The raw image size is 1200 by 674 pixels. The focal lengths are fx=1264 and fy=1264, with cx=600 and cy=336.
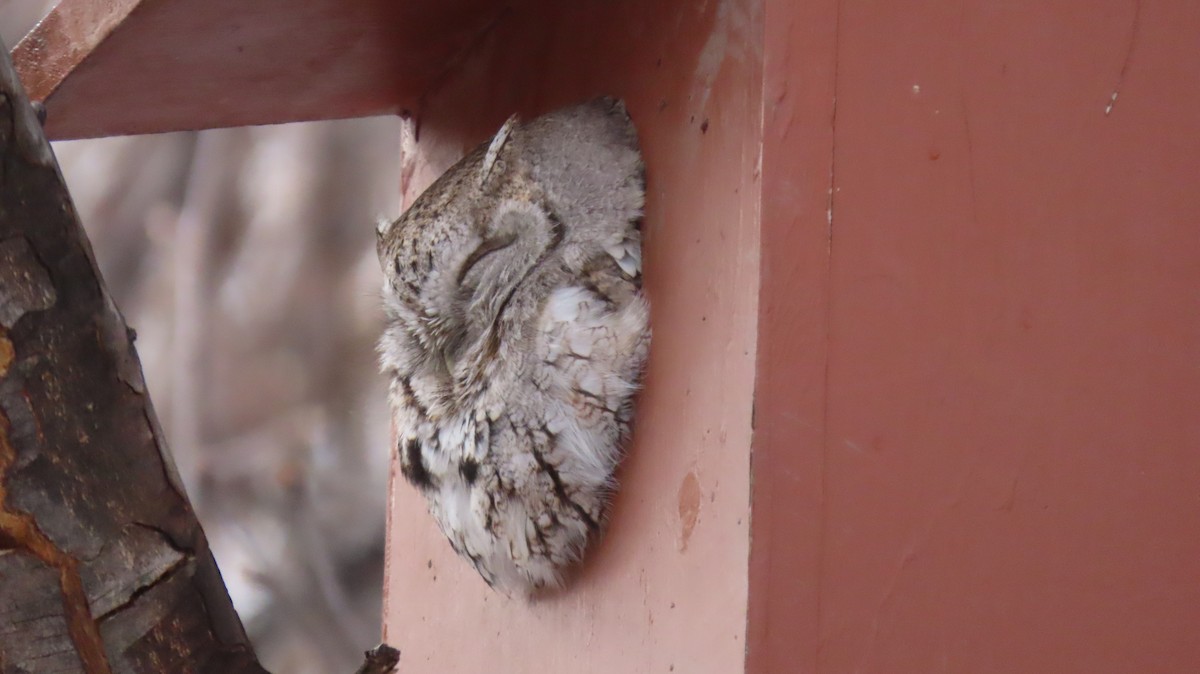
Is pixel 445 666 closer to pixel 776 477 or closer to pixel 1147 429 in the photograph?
pixel 776 477

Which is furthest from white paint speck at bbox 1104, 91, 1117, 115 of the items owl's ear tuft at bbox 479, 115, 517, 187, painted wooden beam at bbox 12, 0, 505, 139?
painted wooden beam at bbox 12, 0, 505, 139

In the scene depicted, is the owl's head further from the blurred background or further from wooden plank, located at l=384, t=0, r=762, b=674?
the blurred background

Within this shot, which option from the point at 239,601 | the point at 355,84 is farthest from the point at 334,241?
the point at 355,84

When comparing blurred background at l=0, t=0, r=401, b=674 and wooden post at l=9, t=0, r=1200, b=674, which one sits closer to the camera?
wooden post at l=9, t=0, r=1200, b=674

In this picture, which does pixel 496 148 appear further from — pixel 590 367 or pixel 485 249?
pixel 590 367

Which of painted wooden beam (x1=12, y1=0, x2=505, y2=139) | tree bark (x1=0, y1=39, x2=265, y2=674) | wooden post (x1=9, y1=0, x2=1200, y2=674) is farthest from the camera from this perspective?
painted wooden beam (x1=12, y1=0, x2=505, y2=139)

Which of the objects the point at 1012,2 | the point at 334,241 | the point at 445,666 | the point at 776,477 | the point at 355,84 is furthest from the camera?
the point at 334,241

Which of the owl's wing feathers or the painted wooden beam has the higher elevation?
the painted wooden beam
